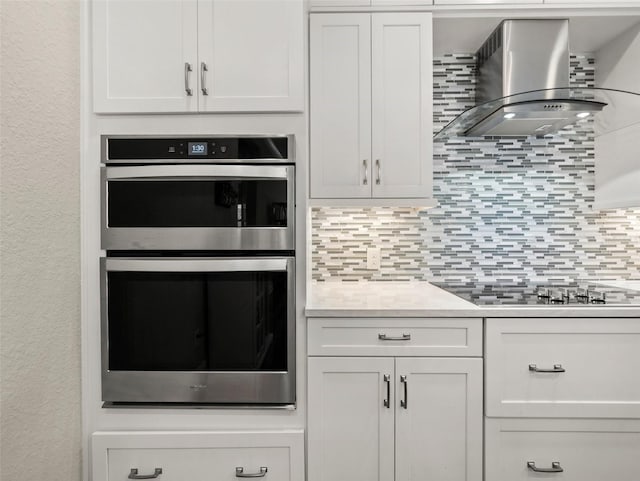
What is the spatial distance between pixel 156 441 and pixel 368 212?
4.71 ft

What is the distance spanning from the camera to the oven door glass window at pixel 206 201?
5.22 feet

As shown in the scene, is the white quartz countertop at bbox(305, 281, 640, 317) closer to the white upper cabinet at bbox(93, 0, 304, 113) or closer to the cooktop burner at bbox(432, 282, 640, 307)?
the cooktop burner at bbox(432, 282, 640, 307)

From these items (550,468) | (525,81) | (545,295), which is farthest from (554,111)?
(550,468)

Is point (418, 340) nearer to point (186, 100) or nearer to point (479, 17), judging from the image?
point (186, 100)

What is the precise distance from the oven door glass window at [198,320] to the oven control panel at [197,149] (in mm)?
425

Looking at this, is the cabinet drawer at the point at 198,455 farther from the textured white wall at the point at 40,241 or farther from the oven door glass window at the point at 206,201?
the oven door glass window at the point at 206,201

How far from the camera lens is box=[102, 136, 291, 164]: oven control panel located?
1604mm

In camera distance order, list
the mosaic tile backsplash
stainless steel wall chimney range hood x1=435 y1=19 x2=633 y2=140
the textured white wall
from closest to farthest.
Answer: the textured white wall, stainless steel wall chimney range hood x1=435 y1=19 x2=633 y2=140, the mosaic tile backsplash

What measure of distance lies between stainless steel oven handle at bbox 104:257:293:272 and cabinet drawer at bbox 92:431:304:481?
0.61 m

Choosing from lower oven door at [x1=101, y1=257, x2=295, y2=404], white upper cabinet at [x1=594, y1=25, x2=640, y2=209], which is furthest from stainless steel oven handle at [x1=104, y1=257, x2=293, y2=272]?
white upper cabinet at [x1=594, y1=25, x2=640, y2=209]

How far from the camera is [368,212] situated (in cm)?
231

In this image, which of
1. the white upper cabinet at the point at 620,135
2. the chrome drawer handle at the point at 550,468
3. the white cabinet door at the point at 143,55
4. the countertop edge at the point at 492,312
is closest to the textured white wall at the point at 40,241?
the white cabinet door at the point at 143,55

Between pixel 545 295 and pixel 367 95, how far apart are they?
114cm

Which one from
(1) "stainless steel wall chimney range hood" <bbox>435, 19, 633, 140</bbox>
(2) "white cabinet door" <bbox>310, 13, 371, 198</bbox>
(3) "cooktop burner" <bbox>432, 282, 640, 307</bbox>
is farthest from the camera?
(2) "white cabinet door" <bbox>310, 13, 371, 198</bbox>
